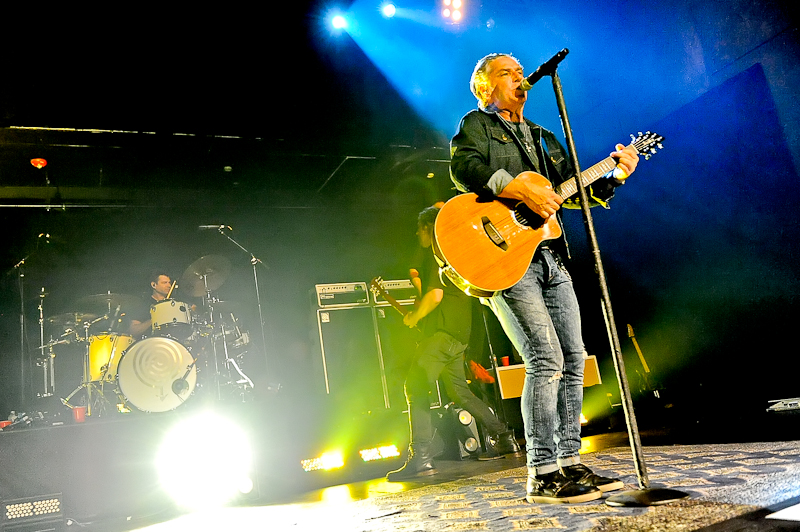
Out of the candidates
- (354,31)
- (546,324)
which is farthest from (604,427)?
(354,31)

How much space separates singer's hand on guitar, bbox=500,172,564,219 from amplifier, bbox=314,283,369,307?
514 centimetres

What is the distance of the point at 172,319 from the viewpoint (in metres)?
6.06

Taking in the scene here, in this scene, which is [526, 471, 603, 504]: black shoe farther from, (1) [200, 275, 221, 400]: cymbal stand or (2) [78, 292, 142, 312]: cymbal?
(2) [78, 292, 142, 312]: cymbal

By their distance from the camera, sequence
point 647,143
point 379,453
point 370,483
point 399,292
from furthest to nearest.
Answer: point 399,292 → point 379,453 → point 370,483 → point 647,143

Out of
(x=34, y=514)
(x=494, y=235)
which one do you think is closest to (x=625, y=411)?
(x=494, y=235)

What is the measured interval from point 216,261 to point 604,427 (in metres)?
4.82

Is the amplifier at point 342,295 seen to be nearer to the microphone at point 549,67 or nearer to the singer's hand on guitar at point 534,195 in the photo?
the singer's hand on guitar at point 534,195

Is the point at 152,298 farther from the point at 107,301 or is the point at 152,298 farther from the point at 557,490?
the point at 557,490

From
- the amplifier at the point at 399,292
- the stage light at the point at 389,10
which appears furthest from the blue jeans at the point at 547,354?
the amplifier at the point at 399,292

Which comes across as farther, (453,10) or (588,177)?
(453,10)

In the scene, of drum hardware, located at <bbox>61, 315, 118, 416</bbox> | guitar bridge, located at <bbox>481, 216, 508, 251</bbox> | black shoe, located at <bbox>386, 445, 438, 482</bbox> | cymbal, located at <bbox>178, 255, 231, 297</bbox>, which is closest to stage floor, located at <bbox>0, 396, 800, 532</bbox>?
black shoe, located at <bbox>386, 445, 438, 482</bbox>

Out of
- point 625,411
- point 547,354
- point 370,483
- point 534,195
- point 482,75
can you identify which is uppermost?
point 482,75

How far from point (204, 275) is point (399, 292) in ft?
8.45

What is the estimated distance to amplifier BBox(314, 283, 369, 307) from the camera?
7121 mm
